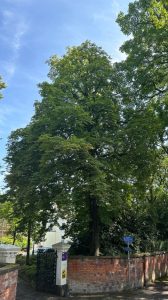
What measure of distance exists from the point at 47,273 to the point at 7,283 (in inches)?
258

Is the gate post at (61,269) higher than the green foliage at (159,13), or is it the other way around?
the green foliage at (159,13)

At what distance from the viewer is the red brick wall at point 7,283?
374 inches

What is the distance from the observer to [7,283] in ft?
32.5

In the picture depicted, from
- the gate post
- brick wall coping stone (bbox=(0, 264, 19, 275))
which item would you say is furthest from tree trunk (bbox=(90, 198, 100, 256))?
brick wall coping stone (bbox=(0, 264, 19, 275))

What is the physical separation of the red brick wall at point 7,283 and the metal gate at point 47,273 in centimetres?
566

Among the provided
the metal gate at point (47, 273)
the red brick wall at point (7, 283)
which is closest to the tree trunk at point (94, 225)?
the metal gate at point (47, 273)

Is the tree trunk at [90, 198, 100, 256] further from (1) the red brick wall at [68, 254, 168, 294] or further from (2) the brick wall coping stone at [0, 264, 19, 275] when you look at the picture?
(2) the brick wall coping stone at [0, 264, 19, 275]

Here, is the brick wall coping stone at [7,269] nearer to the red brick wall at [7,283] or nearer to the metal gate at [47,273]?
the red brick wall at [7,283]

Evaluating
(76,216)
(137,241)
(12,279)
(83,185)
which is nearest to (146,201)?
(137,241)

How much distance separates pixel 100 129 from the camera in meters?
17.9

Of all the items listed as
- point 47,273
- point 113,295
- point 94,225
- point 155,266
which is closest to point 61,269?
point 47,273

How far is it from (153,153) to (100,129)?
3220 mm

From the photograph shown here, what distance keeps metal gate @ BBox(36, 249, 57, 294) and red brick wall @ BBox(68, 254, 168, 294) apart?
3.12 ft

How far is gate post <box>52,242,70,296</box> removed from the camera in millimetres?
15672
